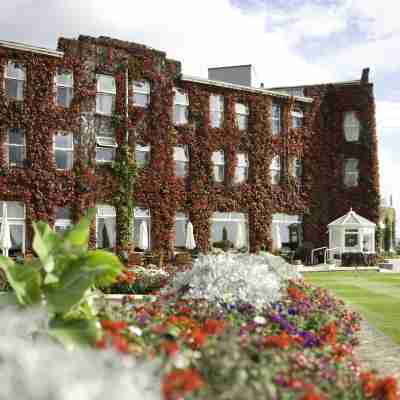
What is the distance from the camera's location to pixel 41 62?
24578 millimetres

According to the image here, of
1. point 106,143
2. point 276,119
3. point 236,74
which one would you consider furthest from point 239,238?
point 236,74

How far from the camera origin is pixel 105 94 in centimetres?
2648

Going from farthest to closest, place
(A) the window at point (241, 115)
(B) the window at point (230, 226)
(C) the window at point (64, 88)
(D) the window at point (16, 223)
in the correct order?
(A) the window at point (241, 115)
(B) the window at point (230, 226)
(C) the window at point (64, 88)
(D) the window at point (16, 223)

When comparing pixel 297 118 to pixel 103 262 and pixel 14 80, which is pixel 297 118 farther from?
pixel 103 262

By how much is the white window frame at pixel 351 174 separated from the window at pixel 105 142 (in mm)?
14836

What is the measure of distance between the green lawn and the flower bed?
3.98m

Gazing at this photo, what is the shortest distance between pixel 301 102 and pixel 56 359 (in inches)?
1253

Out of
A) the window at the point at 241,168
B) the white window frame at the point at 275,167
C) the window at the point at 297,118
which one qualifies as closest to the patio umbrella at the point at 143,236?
the window at the point at 241,168

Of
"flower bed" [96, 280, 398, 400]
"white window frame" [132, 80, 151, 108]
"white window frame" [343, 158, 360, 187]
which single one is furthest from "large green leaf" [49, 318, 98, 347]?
"white window frame" [343, 158, 360, 187]

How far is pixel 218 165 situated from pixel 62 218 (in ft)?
29.6

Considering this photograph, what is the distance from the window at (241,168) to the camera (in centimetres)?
3027

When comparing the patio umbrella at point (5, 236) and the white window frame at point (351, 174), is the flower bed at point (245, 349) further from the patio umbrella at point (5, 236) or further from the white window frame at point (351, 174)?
the white window frame at point (351, 174)

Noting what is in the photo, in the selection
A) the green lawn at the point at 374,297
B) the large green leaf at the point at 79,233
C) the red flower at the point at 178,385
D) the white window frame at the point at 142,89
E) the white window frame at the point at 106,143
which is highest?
the white window frame at the point at 142,89

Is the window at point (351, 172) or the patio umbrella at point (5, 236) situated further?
the window at point (351, 172)
